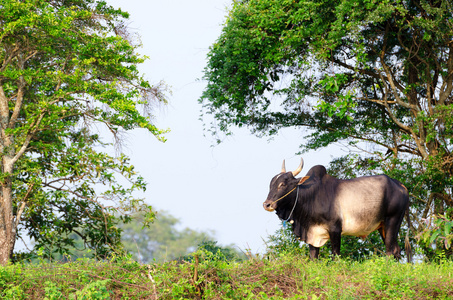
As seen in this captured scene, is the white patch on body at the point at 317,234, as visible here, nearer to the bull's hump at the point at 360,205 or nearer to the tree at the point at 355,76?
the bull's hump at the point at 360,205

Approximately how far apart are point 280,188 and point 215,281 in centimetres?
275

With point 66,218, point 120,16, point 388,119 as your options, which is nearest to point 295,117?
point 388,119

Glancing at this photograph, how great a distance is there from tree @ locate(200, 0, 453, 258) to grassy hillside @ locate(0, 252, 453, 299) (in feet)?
16.1

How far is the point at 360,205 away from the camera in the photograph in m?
8.98

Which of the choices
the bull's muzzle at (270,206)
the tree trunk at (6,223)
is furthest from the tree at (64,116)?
the bull's muzzle at (270,206)

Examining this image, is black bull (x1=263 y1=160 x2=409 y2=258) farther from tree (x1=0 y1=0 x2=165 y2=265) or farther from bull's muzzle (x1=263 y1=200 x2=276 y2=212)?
tree (x1=0 y1=0 x2=165 y2=265)

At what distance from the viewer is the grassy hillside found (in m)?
6.14

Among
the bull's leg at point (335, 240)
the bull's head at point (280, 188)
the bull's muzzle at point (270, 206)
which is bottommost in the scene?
the bull's leg at point (335, 240)

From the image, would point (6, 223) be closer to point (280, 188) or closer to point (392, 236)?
point (280, 188)

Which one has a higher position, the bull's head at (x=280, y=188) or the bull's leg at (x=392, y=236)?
the bull's head at (x=280, y=188)

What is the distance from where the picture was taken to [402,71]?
584 inches

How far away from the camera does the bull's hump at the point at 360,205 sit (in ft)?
29.4

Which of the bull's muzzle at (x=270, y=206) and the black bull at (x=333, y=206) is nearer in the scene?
the bull's muzzle at (x=270, y=206)

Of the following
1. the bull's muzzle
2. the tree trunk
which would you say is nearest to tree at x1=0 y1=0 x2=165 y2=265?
the tree trunk
